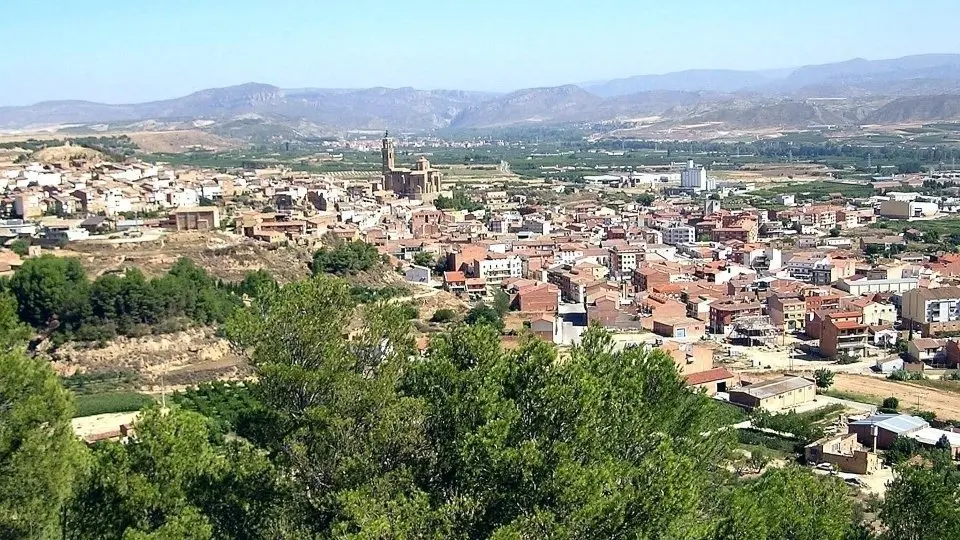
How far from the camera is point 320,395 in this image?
274 inches

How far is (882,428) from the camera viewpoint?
1697cm

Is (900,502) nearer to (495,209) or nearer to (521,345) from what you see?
(521,345)

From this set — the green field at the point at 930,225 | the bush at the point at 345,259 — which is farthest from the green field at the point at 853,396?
the green field at the point at 930,225

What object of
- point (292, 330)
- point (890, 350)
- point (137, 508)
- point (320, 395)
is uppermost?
point (292, 330)

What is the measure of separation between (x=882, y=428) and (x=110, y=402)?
15.0 metres

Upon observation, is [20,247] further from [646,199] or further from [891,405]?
[646,199]

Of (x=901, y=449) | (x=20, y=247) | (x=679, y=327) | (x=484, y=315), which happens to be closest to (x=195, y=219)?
(x=20, y=247)

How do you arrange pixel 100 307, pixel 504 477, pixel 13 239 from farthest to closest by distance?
pixel 13 239 → pixel 100 307 → pixel 504 477

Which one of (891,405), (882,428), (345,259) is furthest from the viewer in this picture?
(345,259)

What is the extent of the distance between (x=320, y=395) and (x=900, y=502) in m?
5.96

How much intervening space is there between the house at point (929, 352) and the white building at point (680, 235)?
17385 millimetres

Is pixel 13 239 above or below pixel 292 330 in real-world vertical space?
below

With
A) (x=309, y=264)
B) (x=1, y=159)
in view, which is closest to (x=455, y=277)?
(x=309, y=264)

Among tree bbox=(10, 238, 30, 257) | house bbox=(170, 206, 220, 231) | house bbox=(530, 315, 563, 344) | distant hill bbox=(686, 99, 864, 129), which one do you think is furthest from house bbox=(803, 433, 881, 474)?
distant hill bbox=(686, 99, 864, 129)
